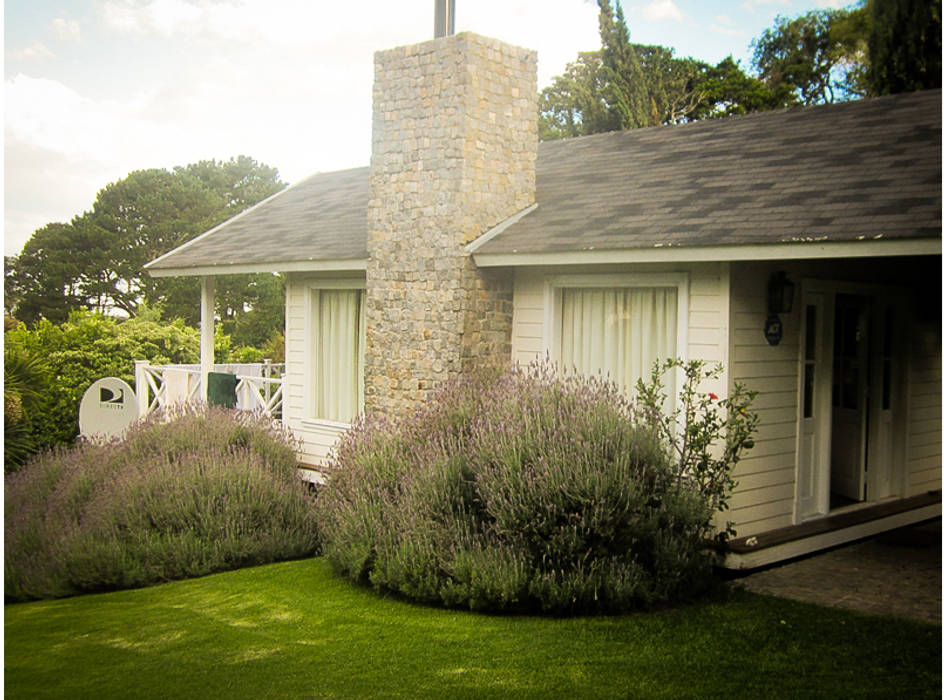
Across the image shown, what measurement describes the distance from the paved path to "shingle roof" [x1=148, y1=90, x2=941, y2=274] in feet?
8.47

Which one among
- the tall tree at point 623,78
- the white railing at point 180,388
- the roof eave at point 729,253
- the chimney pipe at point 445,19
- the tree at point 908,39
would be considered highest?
the tall tree at point 623,78

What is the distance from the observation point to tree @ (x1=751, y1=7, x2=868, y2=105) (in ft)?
67.4

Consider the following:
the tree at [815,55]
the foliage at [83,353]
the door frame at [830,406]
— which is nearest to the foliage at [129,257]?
the foliage at [83,353]

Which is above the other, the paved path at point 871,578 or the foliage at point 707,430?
the foliage at point 707,430

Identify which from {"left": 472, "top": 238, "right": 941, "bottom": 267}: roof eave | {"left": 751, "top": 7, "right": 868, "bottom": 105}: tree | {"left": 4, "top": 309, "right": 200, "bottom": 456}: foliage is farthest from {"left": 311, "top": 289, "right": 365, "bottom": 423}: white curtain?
{"left": 751, "top": 7, "right": 868, "bottom": 105}: tree

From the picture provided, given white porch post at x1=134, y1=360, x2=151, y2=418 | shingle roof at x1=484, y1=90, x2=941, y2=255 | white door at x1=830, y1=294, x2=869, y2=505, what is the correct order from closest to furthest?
shingle roof at x1=484, y1=90, x2=941, y2=255 → white door at x1=830, y1=294, x2=869, y2=505 → white porch post at x1=134, y1=360, x2=151, y2=418

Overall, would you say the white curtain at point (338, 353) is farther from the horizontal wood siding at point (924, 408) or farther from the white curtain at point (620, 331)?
the horizontal wood siding at point (924, 408)

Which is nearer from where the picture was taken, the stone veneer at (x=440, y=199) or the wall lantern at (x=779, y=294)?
the wall lantern at (x=779, y=294)

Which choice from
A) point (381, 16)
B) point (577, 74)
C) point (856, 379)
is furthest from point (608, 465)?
point (577, 74)

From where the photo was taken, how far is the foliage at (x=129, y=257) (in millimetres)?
30125

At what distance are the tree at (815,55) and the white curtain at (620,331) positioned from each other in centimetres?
1446

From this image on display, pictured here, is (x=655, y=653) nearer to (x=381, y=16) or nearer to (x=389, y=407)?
(x=389, y=407)

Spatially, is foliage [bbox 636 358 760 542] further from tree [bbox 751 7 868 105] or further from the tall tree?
tree [bbox 751 7 868 105]

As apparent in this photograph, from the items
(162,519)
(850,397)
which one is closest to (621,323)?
(850,397)
